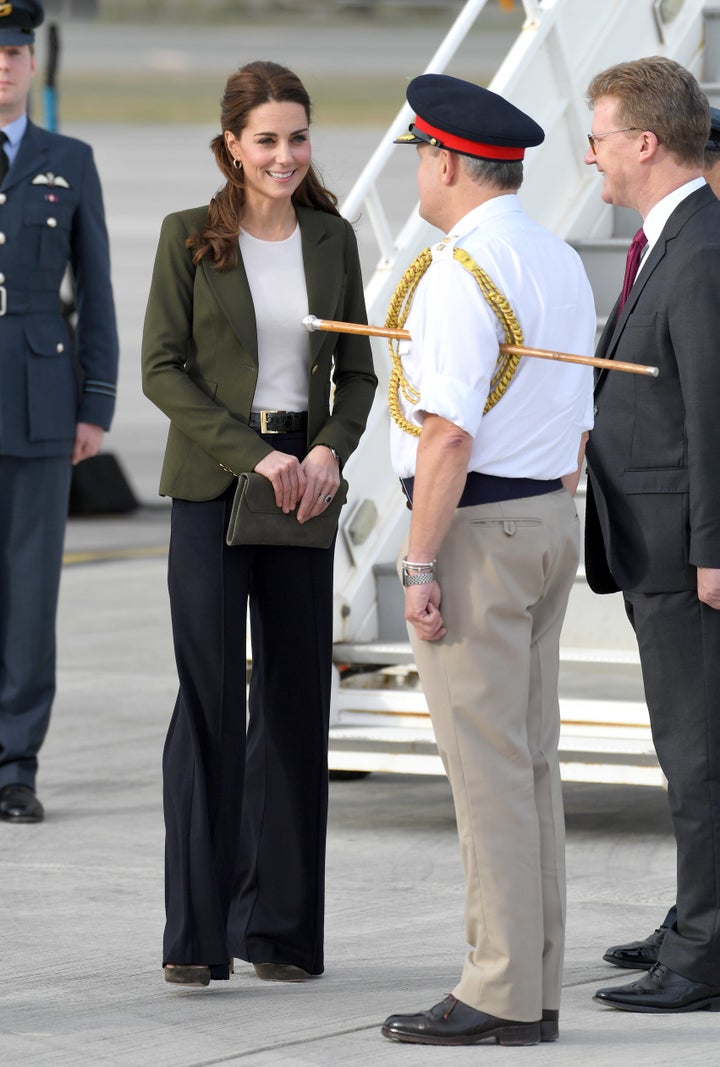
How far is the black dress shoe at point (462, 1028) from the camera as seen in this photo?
11.3 ft


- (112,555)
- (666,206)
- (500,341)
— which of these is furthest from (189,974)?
(112,555)

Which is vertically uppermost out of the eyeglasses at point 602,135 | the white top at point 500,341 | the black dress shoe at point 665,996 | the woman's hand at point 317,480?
the eyeglasses at point 602,135

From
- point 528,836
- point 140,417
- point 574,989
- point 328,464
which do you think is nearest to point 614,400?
point 328,464

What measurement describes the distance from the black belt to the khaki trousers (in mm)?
637

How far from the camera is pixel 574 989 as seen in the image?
3.93 metres

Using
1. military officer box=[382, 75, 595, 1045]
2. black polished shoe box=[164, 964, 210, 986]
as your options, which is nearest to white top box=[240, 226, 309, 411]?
military officer box=[382, 75, 595, 1045]

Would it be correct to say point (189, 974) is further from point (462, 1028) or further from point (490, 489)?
point (490, 489)

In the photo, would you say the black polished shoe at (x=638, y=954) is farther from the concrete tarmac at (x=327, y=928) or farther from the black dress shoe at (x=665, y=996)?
the black dress shoe at (x=665, y=996)

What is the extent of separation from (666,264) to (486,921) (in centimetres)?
136

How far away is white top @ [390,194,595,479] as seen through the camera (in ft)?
10.6

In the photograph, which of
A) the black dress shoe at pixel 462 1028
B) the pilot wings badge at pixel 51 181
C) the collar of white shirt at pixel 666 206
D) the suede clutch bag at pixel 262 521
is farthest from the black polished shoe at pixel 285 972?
the pilot wings badge at pixel 51 181

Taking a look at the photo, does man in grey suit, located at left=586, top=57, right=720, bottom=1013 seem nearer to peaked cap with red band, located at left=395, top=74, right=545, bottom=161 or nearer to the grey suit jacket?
the grey suit jacket

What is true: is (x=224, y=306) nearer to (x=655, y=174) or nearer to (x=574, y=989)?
(x=655, y=174)

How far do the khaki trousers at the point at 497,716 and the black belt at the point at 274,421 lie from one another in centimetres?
64
